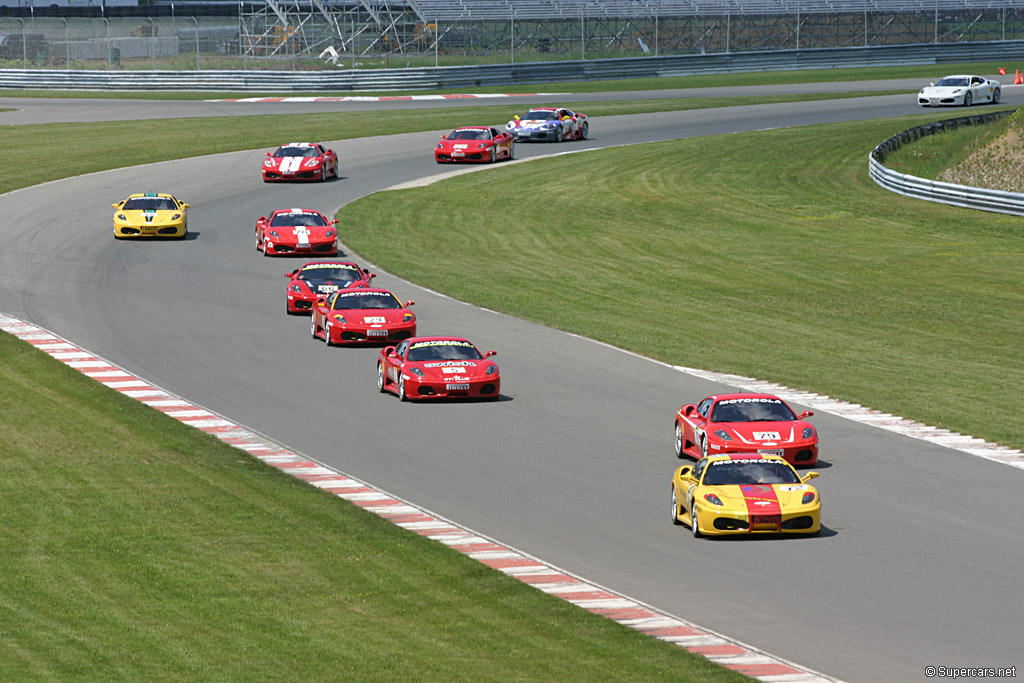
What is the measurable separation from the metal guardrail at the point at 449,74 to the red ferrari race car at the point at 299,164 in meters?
27.3

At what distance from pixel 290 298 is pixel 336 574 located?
19.4 m

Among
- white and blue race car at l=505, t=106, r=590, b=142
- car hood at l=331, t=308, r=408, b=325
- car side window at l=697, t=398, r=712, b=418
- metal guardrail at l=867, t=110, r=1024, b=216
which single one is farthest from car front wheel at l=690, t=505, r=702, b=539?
white and blue race car at l=505, t=106, r=590, b=142

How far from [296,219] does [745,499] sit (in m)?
27.1

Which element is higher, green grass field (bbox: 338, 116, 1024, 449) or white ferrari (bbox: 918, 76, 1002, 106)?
white ferrari (bbox: 918, 76, 1002, 106)

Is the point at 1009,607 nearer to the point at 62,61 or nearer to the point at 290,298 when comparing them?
the point at 290,298

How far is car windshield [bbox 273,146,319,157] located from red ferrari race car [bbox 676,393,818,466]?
37.6 m

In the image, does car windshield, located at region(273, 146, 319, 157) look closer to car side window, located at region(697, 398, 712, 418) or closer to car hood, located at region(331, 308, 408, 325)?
car hood, located at region(331, 308, 408, 325)

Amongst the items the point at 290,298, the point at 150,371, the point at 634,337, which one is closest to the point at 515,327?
the point at 634,337

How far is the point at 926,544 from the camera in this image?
1703 cm

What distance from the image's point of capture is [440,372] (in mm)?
26094

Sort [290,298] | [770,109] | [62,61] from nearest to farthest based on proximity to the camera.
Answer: [290,298], [770,109], [62,61]

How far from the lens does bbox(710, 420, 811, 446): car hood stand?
2103 centimetres

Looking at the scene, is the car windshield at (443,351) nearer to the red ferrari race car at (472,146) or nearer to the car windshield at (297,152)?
the car windshield at (297,152)

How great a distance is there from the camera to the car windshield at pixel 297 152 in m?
57.5
